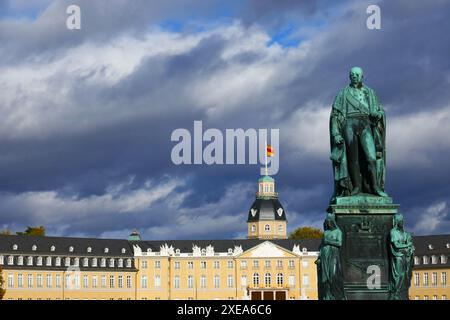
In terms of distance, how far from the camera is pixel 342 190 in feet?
88.7

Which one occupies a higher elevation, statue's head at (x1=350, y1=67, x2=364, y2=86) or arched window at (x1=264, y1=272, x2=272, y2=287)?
statue's head at (x1=350, y1=67, x2=364, y2=86)

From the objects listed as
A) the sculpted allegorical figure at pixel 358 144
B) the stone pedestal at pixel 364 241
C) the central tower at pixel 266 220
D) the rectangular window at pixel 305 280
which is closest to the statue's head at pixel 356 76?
the sculpted allegorical figure at pixel 358 144

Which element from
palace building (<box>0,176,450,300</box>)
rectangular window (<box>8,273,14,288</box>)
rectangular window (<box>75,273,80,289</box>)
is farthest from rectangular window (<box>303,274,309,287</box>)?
rectangular window (<box>8,273,14,288</box>)

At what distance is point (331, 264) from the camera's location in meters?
26.2

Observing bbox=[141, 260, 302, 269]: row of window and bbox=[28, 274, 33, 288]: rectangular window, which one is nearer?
bbox=[28, 274, 33, 288]: rectangular window

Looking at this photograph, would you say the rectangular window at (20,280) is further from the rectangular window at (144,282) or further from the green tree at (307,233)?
the green tree at (307,233)

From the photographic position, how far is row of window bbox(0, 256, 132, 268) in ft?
485

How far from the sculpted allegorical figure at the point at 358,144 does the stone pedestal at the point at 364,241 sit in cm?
59

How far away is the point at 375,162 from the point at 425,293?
392 feet

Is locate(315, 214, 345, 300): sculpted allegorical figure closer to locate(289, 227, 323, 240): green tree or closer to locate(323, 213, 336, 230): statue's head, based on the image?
locate(323, 213, 336, 230): statue's head

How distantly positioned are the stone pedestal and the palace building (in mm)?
128039

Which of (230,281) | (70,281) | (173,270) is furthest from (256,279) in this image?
(70,281)

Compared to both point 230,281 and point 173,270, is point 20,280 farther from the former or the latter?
point 230,281
